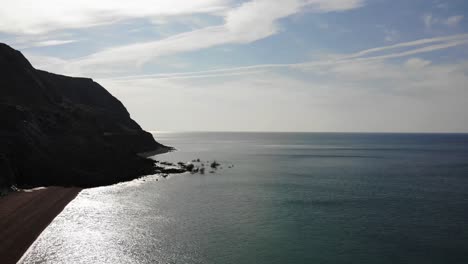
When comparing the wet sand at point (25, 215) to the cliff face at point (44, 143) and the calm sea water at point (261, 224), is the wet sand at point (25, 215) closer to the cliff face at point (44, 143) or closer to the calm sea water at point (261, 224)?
the calm sea water at point (261, 224)

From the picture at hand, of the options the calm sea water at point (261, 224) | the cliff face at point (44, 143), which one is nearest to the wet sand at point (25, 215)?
the calm sea water at point (261, 224)

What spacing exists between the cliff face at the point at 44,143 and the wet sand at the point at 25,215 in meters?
7.09

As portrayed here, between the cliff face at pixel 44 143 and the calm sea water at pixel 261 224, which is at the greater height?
the cliff face at pixel 44 143

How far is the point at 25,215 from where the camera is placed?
160 ft

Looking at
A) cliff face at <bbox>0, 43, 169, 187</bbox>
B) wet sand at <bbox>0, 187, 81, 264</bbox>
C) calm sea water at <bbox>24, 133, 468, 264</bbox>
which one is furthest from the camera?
cliff face at <bbox>0, 43, 169, 187</bbox>

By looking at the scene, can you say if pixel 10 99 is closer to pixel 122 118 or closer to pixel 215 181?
pixel 215 181

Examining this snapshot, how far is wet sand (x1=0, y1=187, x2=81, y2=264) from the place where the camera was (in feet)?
124

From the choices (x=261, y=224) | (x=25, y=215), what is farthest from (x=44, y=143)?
(x=261, y=224)

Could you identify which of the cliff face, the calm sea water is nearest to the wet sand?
the calm sea water

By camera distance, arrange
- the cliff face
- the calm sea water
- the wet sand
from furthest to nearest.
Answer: the cliff face → the wet sand → the calm sea water

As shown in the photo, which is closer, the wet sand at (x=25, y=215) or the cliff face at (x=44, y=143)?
the wet sand at (x=25, y=215)

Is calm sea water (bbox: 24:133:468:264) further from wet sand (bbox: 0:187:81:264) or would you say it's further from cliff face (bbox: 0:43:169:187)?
cliff face (bbox: 0:43:169:187)

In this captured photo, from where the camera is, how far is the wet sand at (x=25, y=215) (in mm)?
37719

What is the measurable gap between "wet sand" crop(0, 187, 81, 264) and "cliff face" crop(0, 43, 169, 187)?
23.3ft
